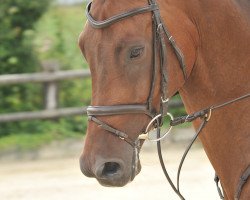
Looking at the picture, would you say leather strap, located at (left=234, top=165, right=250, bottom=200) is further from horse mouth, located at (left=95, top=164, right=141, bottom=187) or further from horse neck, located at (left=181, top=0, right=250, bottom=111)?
horse mouth, located at (left=95, top=164, right=141, bottom=187)

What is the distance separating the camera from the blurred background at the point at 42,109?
31.4ft

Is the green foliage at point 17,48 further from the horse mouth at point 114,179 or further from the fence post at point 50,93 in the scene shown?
the horse mouth at point 114,179

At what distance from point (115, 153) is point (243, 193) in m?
0.71

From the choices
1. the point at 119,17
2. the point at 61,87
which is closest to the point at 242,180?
the point at 119,17

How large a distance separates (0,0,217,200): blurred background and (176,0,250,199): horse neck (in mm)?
5548

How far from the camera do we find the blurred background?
9578mm

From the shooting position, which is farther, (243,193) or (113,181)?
(243,193)

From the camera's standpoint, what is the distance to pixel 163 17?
3.09 metres

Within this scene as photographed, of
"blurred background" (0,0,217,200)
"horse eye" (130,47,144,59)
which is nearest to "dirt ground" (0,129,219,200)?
"blurred background" (0,0,217,200)

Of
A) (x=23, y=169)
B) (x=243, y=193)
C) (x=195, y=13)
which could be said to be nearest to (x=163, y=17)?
(x=195, y=13)

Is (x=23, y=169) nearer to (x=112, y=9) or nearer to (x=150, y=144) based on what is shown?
(x=150, y=144)

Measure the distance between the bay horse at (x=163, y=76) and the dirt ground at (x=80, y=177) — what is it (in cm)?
431

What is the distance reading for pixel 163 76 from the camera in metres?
3.08

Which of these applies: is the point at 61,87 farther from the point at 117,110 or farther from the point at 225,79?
the point at 117,110
